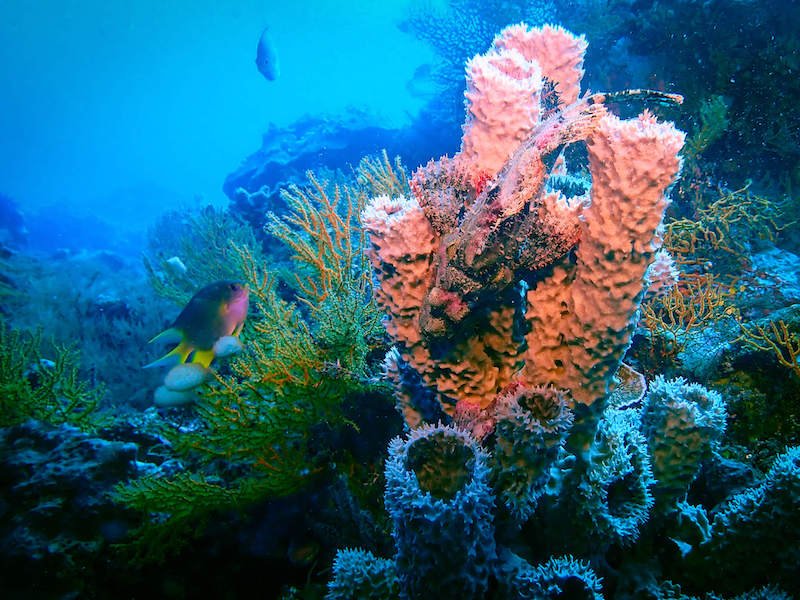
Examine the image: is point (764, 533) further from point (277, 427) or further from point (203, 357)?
point (203, 357)

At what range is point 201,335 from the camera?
3.17 m

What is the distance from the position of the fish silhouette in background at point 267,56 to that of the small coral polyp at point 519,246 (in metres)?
11.9

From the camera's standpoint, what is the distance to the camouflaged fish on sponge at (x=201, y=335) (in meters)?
3.09

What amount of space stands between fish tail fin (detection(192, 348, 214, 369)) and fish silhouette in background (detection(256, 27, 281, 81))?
11.5 meters

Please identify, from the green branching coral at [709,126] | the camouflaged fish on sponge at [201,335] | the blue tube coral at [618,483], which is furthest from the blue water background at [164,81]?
the blue tube coral at [618,483]

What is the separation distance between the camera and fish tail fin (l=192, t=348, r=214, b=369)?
10.3ft

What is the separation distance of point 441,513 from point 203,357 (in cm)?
243

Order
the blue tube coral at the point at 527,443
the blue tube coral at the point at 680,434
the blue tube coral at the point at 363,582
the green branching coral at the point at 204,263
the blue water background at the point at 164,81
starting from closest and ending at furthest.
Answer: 1. the blue tube coral at the point at 527,443
2. the blue tube coral at the point at 363,582
3. the blue tube coral at the point at 680,434
4. the green branching coral at the point at 204,263
5. the blue water background at the point at 164,81

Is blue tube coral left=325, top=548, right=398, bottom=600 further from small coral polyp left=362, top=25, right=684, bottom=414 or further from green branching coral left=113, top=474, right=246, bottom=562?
green branching coral left=113, top=474, right=246, bottom=562

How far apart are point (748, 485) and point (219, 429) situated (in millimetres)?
3608

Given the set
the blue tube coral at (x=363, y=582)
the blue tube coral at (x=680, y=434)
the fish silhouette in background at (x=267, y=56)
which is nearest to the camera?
the blue tube coral at (x=363, y=582)

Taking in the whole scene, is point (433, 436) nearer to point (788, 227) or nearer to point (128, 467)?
point (128, 467)

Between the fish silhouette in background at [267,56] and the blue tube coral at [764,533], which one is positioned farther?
the fish silhouette in background at [267,56]

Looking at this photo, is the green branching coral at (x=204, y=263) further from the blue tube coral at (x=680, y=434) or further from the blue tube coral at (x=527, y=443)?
the blue tube coral at (x=680, y=434)
